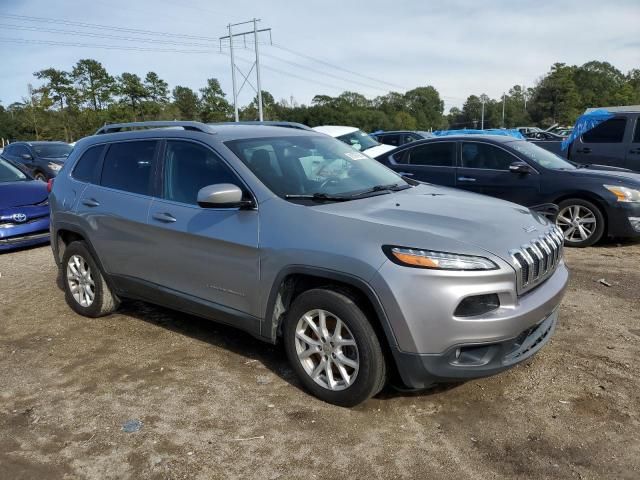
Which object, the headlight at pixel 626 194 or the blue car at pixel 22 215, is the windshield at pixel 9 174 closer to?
the blue car at pixel 22 215

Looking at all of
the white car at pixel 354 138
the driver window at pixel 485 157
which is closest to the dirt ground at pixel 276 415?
the driver window at pixel 485 157

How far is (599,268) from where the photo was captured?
619 cm

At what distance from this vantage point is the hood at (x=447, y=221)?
2967 millimetres

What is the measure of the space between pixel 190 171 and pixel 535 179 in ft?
17.2

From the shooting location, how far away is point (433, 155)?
8.38 m

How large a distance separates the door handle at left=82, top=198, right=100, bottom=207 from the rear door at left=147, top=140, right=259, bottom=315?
839 millimetres

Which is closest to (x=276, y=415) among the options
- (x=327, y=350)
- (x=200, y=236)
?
(x=327, y=350)

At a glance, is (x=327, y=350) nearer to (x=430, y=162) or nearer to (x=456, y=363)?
(x=456, y=363)

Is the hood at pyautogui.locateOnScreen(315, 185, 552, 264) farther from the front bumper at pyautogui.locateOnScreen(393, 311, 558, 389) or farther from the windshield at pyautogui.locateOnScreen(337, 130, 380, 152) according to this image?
the windshield at pyautogui.locateOnScreen(337, 130, 380, 152)

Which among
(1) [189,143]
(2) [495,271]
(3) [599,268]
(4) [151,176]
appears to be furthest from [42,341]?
(3) [599,268]

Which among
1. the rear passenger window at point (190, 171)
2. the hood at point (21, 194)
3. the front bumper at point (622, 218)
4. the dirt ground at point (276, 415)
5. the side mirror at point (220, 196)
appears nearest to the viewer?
the dirt ground at point (276, 415)

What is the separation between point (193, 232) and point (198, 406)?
3.91 ft

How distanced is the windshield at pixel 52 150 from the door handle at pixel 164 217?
12885mm

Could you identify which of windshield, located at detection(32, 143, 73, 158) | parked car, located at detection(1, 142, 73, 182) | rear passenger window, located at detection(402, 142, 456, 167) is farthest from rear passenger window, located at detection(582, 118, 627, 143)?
windshield, located at detection(32, 143, 73, 158)
